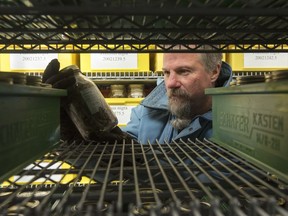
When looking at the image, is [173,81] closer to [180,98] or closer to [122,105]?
[180,98]

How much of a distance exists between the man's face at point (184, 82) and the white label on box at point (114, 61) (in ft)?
1.97

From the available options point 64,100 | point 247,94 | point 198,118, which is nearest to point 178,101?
point 198,118

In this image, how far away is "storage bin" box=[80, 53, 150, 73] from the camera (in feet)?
7.02

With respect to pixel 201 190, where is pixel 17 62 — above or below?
above

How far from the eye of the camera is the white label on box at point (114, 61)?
214 cm

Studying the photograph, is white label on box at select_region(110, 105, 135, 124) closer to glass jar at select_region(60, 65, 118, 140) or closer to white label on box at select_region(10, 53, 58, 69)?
white label on box at select_region(10, 53, 58, 69)

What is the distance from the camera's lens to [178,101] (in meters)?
1.53

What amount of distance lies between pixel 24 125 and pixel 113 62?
1519 mm

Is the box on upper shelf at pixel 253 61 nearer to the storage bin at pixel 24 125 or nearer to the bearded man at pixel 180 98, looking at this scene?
the bearded man at pixel 180 98

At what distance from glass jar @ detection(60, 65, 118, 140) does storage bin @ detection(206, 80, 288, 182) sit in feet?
1.14

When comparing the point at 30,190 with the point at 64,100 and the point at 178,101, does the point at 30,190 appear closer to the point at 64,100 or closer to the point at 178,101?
the point at 64,100

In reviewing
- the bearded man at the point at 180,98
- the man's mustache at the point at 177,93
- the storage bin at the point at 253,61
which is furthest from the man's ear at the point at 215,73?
the storage bin at the point at 253,61

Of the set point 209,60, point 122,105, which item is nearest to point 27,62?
point 122,105

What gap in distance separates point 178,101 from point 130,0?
3.38 ft
